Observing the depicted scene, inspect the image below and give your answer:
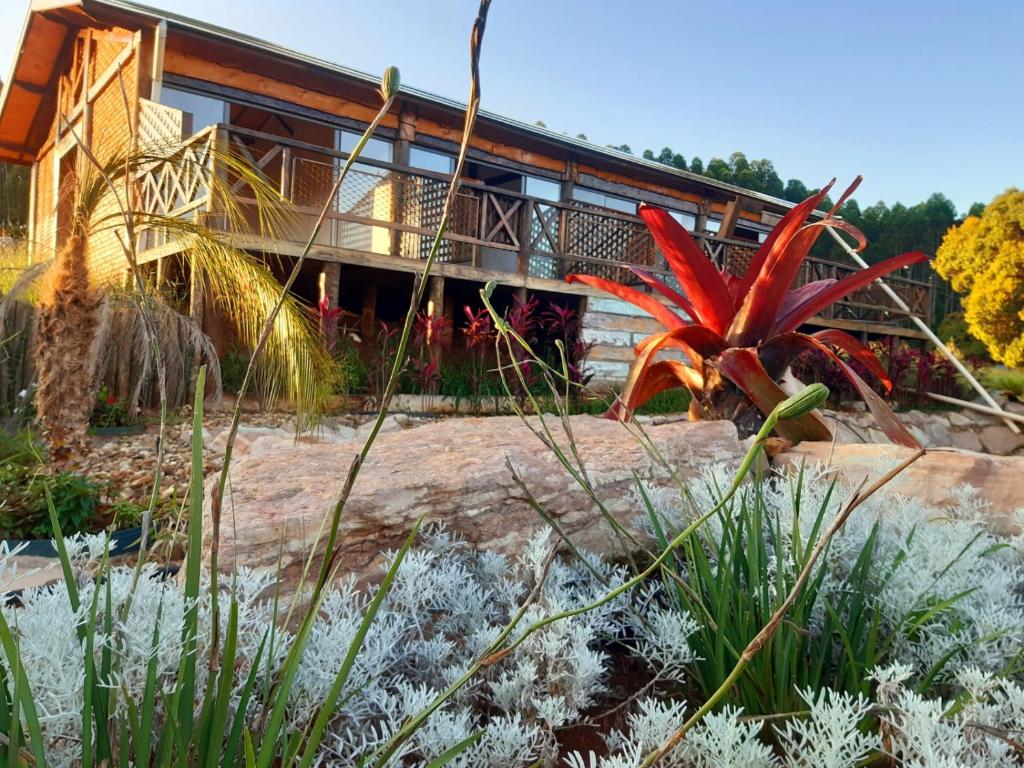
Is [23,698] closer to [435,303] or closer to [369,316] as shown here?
[435,303]

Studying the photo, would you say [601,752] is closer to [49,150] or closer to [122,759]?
[122,759]

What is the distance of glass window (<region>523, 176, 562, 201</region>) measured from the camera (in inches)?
502

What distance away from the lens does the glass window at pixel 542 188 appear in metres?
12.7

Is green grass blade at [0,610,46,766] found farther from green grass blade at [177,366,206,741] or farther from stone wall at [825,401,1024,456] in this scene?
stone wall at [825,401,1024,456]

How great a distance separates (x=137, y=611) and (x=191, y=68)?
33.8 ft

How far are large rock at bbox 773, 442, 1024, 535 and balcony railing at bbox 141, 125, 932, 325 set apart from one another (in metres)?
5.87

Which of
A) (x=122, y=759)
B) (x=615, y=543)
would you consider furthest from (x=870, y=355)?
(x=122, y=759)

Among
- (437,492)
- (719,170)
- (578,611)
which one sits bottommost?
(437,492)

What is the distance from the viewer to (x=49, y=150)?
14.6 metres

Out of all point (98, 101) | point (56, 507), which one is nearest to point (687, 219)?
point (98, 101)

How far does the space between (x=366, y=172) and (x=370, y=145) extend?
3.19 metres

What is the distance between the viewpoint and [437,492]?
1643 mm

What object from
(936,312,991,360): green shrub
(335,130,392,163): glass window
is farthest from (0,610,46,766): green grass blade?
(936,312,991,360): green shrub

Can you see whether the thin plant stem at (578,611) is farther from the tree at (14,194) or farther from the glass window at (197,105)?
the tree at (14,194)
